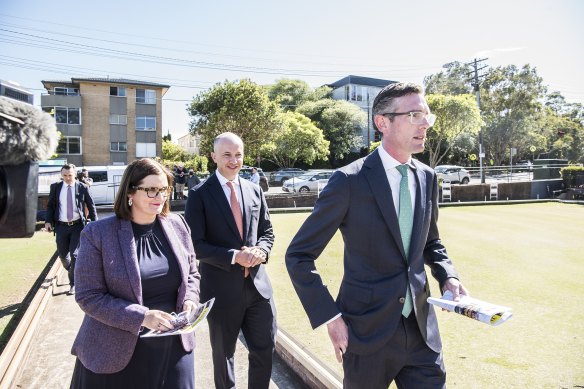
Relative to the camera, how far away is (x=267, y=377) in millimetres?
3371

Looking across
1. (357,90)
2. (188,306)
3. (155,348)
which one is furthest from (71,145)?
(155,348)

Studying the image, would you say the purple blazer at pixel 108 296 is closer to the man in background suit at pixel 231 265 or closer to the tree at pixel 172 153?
the man in background suit at pixel 231 265

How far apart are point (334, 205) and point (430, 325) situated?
89 cm

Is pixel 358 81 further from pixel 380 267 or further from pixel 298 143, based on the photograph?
pixel 380 267

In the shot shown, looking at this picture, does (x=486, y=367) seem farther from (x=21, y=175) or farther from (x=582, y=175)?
(x=582, y=175)

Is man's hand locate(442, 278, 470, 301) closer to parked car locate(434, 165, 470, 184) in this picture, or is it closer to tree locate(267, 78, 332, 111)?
parked car locate(434, 165, 470, 184)

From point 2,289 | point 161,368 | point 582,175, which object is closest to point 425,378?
point 161,368

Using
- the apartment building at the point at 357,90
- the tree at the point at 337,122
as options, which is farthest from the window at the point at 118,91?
the apartment building at the point at 357,90

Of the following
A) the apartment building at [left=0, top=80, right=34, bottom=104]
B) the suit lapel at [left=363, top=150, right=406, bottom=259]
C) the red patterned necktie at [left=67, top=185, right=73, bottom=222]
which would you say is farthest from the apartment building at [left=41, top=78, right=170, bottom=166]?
the apartment building at [left=0, top=80, right=34, bottom=104]

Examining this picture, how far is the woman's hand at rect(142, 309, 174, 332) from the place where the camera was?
235 centimetres

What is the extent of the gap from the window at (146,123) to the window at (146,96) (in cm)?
181

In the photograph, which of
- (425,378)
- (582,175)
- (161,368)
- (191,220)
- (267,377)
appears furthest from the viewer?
(582,175)

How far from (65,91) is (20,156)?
51003mm

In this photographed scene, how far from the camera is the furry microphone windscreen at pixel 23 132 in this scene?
1.30 m
